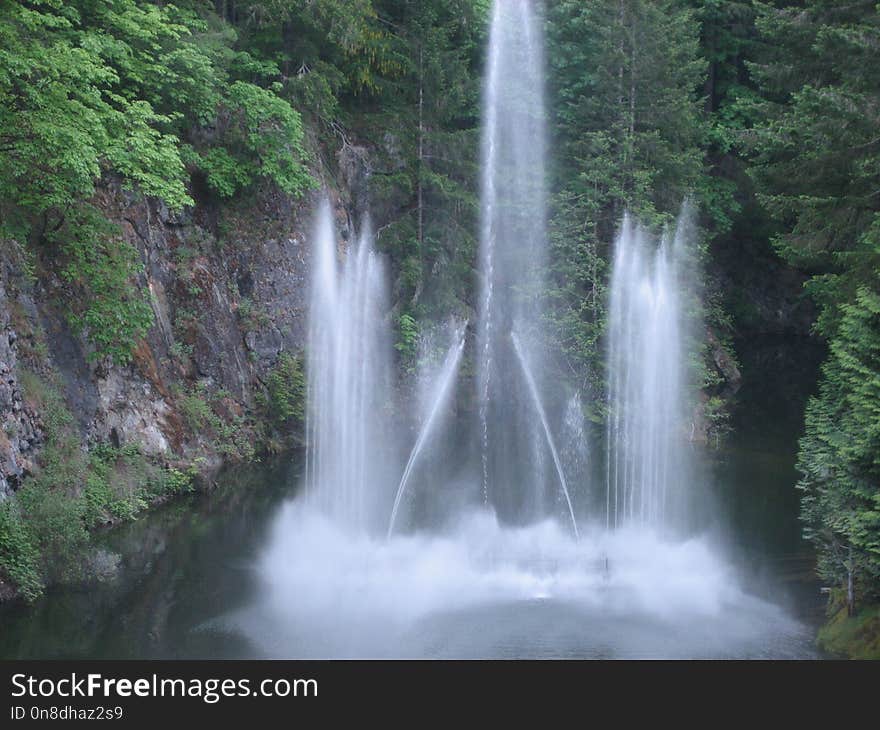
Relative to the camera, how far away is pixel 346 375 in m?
24.5

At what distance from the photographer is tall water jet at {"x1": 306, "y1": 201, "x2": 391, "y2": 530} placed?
69.9 feet

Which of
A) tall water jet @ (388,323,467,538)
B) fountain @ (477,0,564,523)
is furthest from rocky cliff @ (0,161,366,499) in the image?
fountain @ (477,0,564,523)

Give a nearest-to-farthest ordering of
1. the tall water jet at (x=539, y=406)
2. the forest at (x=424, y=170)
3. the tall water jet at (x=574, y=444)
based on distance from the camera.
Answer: the forest at (x=424, y=170), the tall water jet at (x=539, y=406), the tall water jet at (x=574, y=444)

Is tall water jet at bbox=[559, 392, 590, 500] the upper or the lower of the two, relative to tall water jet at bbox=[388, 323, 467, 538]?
lower

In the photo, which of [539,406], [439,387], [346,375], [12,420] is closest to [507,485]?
[539,406]

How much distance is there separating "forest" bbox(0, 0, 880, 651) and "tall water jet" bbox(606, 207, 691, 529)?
89 cm

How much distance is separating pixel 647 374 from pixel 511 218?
21.8ft

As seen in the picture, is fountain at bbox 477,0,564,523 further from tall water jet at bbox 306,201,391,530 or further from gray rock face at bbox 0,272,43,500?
gray rock face at bbox 0,272,43,500

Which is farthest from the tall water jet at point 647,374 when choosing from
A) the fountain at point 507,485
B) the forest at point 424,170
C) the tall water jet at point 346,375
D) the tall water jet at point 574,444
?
the tall water jet at point 346,375

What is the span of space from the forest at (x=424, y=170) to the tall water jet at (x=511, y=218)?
0.55 meters

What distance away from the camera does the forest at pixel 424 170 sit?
14.7m

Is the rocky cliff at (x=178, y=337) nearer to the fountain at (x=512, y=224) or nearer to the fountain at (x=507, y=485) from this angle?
the fountain at (x=507, y=485)

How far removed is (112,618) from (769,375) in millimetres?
25252

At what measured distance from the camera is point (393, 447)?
24109mm
